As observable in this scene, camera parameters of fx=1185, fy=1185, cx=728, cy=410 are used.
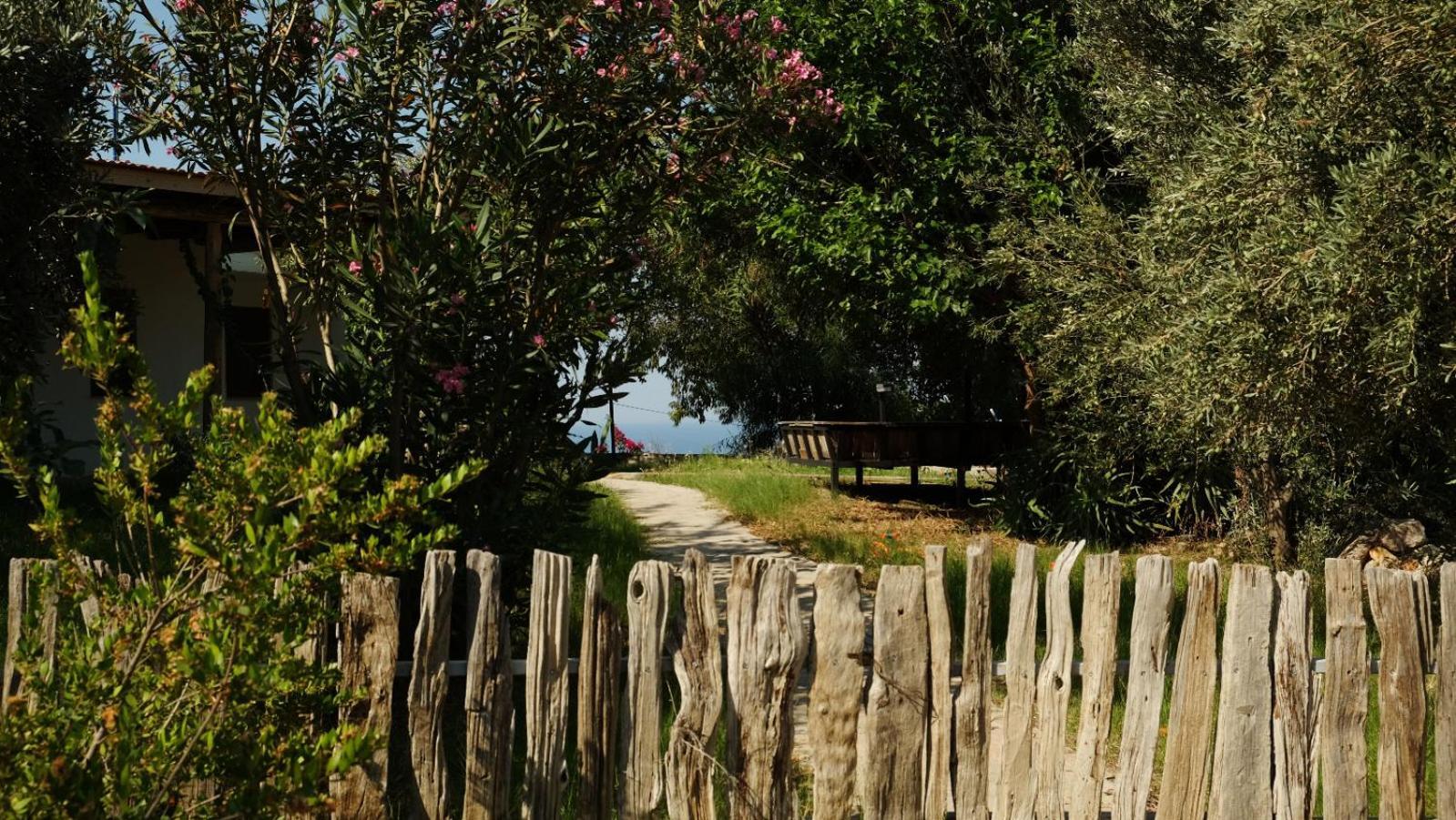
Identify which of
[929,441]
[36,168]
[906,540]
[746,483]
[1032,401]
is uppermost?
[36,168]

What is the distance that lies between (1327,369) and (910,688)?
409 cm

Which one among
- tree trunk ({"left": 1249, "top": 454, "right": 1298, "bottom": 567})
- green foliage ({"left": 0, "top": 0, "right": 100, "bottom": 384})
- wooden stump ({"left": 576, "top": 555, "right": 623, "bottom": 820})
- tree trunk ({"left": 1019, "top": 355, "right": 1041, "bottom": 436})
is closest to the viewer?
wooden stump ({"left": 576, "top": 555, "right": 623, "bottom": 820})

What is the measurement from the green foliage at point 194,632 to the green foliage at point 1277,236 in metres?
4.86

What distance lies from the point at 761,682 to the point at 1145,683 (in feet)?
3.91

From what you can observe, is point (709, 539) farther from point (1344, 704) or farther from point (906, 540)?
point (1344, 704)

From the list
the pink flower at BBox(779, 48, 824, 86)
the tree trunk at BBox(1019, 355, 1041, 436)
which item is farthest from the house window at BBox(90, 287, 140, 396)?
the tree trunk at BBox(1019, 355, 1041, 436)

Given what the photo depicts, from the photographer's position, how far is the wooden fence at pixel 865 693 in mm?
3279

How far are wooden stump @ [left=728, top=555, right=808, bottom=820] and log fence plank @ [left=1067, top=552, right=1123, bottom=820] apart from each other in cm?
88

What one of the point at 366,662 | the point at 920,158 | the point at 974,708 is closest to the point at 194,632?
the point at 366,662

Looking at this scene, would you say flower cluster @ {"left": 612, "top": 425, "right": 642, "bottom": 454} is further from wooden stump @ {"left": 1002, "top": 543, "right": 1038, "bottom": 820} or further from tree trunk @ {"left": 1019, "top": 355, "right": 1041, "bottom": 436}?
wooden stump @ {"left": 1002, "top": 543, "right": 1038, "bottom": 820}

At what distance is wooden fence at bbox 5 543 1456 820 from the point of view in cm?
328

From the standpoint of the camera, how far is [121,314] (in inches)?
104

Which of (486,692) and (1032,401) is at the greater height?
(1032,401)

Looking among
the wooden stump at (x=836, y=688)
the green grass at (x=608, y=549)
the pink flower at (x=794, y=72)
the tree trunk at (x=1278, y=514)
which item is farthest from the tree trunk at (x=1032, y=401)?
the wooden stump at (x=836, y=688)
